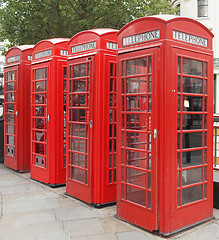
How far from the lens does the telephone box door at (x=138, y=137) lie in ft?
12.7

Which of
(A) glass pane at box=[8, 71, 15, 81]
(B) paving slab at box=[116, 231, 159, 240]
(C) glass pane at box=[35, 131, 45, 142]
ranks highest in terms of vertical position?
(A) glass pane at box=[8, 71, 15, 81]

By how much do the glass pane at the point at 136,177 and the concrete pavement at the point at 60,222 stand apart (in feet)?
1.99

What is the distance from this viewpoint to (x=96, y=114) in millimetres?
4938

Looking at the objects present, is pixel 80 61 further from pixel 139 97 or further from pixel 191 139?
pixel 191 139

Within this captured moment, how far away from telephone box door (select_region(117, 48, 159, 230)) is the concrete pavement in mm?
310

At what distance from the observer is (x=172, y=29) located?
12.5 ft

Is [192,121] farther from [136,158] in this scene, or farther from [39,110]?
[39,110]

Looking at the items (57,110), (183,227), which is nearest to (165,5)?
(57,110)

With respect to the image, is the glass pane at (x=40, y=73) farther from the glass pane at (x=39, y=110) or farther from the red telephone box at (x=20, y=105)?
the red telephone box at (x=20, y=105)

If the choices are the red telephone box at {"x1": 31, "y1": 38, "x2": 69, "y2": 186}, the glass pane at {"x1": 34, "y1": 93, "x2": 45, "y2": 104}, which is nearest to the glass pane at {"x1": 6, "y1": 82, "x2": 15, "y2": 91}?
the glass pane at {"x1": 34, "y1": 93, "x2": 45, "y2": 104}

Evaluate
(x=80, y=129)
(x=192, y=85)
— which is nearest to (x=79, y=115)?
(x=80, y=129)

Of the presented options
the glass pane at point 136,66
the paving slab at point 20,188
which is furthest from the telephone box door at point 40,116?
the glass pane at point 136,66

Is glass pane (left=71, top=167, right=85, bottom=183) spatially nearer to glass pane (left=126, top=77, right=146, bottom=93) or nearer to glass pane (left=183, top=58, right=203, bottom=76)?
glass pane (left=126, top=77, right=146, bottom=93)

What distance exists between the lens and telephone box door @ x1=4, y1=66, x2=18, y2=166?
7633 millimetres
